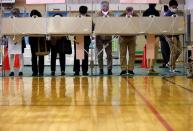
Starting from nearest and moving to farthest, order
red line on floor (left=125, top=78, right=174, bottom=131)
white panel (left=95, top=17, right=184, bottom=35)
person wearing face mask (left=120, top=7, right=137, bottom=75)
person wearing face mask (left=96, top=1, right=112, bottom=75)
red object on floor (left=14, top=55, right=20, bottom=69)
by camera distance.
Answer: red line on floor (left=125, top=78, right=174, bottom=131)
white panel (left=95, top=17, right=184, bottom=35)
person wearing face mask (left=120, top=7, right=137, bottom=75)
person wearing face mask (left=96, top=1, right=112, bottom=75)
red object on floor (left=14, top=55, right=20, bottom=69)

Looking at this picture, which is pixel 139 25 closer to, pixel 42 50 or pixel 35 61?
pixel 42 50

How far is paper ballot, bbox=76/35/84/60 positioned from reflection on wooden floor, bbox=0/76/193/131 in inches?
83.6

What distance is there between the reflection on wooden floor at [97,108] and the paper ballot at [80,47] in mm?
2123

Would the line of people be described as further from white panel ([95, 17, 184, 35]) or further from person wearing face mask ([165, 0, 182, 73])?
white panel ([95, 17, 184, 35])

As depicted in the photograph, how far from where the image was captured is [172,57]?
23.4ft

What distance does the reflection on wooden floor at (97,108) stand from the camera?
257cm

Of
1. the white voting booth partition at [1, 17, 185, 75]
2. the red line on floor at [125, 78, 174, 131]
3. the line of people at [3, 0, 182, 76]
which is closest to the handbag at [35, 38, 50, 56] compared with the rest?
the line of people at [3, 0, 182, 76]

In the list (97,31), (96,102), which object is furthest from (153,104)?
(97,31)

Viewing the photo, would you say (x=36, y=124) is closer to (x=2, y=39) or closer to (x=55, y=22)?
(x=55, y=22)

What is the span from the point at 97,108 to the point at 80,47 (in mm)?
3862

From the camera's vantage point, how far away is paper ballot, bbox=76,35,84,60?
23.3 feet

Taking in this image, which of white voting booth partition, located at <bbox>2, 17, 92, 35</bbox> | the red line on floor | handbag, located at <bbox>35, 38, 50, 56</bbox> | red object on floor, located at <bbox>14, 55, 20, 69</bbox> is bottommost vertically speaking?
the red line on floor

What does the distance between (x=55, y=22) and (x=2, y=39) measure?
3.71ft

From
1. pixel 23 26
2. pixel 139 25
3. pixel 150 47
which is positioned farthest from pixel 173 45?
pixel 23 26
